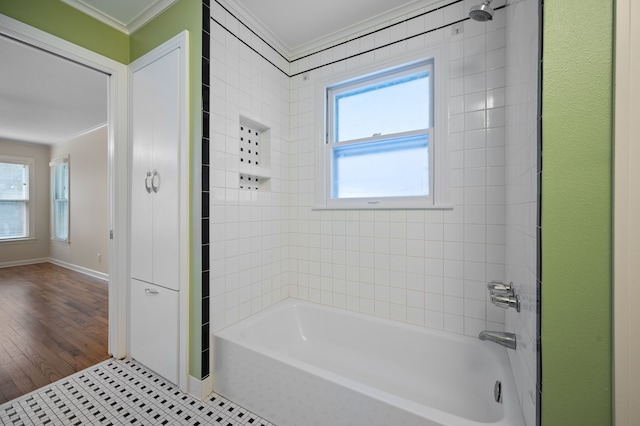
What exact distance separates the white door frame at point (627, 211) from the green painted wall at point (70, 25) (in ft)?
8.65

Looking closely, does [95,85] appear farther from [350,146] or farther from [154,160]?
[350,146]

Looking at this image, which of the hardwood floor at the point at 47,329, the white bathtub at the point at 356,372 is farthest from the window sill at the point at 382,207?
the hardwood floor at the point at 47,329

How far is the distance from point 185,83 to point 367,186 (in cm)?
142

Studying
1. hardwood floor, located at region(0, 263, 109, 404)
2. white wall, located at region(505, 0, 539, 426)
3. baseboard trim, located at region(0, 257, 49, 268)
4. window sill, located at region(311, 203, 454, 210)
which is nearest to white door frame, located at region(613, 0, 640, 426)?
white wall, located at region(505, 0, 539, 426)

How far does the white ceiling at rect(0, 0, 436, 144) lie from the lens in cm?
173

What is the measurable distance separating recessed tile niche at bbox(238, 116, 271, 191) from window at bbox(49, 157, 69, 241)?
5139 mm

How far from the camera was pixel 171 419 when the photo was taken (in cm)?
140

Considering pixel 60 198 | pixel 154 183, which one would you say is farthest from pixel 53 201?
pixel 154 183

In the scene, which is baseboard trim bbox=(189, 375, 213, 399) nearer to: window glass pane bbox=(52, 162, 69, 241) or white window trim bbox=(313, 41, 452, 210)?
white window trim bbox=(313, 41, 452, 210)

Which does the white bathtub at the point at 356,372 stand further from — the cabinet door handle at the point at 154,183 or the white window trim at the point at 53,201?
the white window trim at the point at 53,201

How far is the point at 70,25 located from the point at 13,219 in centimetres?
566

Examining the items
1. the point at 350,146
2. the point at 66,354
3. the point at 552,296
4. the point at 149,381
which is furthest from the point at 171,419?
the point at 350,146

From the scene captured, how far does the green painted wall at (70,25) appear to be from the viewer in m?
1.45

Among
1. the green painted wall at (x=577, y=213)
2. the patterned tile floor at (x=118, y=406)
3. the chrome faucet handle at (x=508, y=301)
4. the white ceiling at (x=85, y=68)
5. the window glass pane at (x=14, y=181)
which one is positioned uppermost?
the white ceiling at (x=85, y=68)
